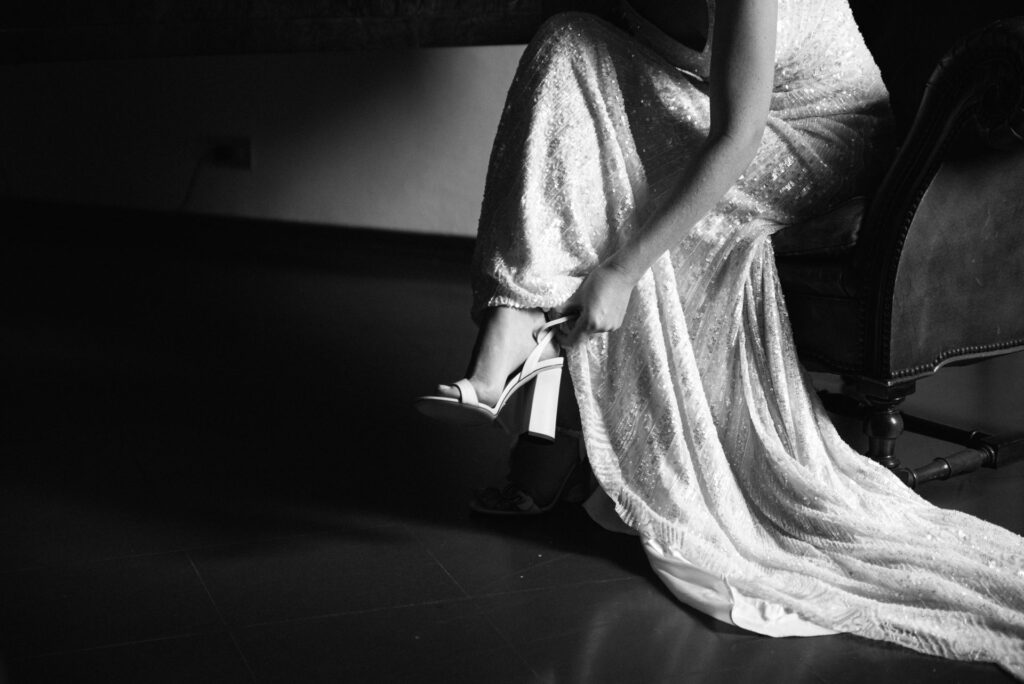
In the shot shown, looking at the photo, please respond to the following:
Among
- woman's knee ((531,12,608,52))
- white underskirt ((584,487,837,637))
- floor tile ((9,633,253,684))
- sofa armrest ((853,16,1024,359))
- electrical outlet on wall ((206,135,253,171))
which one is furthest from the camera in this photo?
electrical outlet on wall ((206,135,253,171))

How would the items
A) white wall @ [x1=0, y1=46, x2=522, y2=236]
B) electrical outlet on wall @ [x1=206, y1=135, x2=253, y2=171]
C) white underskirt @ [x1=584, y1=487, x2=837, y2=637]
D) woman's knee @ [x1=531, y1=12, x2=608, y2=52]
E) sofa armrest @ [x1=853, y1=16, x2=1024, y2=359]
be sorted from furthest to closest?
electrical outlet on wall @ [x1=206, y1=135, x2=253, y2=171] < white wall @ [x1=0, y1=46, x2=522, y2=236] < woman's knee @ [x1=531, y1=12, x2=608, y2=52] < sofa armrest @ [x1=853, y1=16, x2=1024, y2=359] < white underskirt @ [x1=584, y1=487, x2=837, y2=637]

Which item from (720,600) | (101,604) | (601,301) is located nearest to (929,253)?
(601,301)

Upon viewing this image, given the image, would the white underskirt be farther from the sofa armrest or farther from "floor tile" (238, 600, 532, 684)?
the sofa armrest

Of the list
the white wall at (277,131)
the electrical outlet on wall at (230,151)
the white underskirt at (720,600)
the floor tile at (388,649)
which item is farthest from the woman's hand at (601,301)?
the electrical outlet on wall at (230,151)

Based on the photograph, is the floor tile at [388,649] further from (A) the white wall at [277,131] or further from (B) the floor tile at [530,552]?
(A) the white wall at [277,131]

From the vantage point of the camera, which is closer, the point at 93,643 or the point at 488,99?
the point at 93,643

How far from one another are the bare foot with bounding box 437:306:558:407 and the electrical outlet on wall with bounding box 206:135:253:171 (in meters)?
2.74

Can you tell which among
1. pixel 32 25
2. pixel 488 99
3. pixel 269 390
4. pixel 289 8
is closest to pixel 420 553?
pixel 269 390

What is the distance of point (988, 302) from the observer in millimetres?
1439

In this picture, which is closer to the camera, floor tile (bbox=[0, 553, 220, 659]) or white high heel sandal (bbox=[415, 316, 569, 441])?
floor tile (bbox=[0, 553, 220, 659])

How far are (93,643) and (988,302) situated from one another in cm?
111

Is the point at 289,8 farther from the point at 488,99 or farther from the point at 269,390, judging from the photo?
the point at 488,99

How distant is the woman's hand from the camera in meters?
1.32

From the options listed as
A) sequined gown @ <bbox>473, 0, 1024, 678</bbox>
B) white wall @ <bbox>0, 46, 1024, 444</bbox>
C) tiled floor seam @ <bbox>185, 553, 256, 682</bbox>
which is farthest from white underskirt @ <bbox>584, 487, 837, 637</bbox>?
white wall @ <bbox>0, 46, 1024, 444</bbox>
